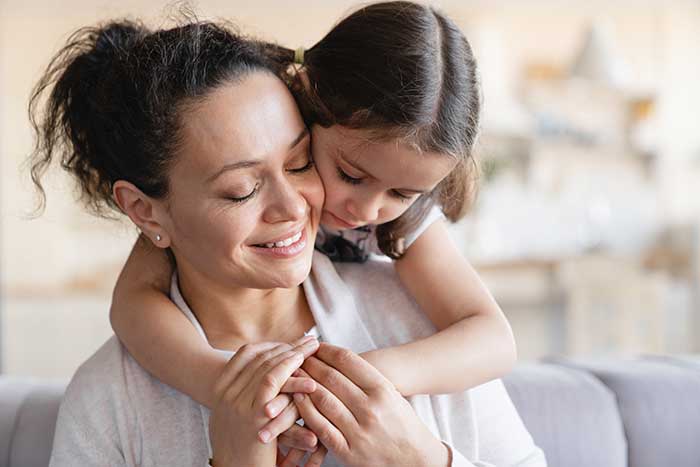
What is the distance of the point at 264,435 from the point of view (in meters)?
1.28

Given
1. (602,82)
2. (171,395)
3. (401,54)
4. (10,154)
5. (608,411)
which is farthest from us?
(10,154)

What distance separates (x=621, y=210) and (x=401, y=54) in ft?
16.1

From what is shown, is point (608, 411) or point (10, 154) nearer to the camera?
point (608, 411)

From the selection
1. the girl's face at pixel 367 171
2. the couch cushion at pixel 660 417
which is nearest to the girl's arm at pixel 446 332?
the girl's face at pixel 367 171

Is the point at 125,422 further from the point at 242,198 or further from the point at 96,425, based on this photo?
the point at 242,198

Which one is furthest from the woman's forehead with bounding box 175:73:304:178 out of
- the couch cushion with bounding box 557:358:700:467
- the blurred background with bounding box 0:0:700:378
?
the blurred background with bounding box 0:0:700:378

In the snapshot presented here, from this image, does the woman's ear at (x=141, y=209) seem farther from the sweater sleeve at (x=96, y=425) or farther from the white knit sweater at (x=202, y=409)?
the sweater sleeve at (x=96, y=425)

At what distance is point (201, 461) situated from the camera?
144cm

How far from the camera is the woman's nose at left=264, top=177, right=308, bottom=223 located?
1339 mm

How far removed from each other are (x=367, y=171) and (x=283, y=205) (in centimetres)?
15

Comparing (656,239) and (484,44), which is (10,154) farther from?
(656,239)

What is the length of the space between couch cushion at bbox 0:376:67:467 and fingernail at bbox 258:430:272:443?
0.59m

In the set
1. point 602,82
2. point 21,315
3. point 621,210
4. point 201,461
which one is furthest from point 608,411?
point 21,315

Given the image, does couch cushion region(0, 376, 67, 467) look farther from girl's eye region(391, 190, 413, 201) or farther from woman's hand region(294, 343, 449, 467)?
girl's eye region(391, 190, 413, 201)
